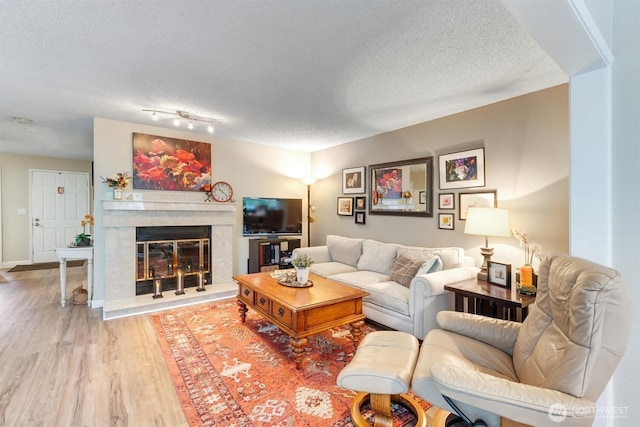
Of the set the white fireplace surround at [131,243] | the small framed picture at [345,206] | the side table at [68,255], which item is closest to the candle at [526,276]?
the small framed picture at [345,206]

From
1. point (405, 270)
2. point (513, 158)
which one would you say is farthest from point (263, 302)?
point (513, 158)

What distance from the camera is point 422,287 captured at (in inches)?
105

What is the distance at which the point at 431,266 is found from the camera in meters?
2.98

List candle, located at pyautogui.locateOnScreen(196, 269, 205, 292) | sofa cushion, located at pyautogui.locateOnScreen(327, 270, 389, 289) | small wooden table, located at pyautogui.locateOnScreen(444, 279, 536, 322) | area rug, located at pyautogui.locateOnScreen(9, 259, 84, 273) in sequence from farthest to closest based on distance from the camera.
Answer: area rug, located at pyautogui.locateOnScreen(9, 259, 84, 273) < candle, located at pyautogui.locateOnScreen(196, 269, 205, 292) < sofa cushion, located at pyautogui.locateOnScreen(327, 270, 389, 289) < small wooden table, located at pyautogui.locateOnScreen(444, 279, 536, 322)

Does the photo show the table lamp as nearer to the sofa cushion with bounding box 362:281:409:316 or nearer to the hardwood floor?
the sofa cushion with bounding box 362:281:409:316

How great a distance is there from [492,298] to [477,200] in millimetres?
1312

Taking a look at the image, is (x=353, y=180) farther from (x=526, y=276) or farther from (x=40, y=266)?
(x=40, y=266)

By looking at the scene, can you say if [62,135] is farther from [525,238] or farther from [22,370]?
[525,238]

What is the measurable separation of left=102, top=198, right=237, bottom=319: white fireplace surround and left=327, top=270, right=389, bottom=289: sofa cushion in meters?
1.79

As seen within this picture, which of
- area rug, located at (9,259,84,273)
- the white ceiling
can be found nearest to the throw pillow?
the white ceiling

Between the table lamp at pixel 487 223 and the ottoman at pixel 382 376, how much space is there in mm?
1365

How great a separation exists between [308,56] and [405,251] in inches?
97.4

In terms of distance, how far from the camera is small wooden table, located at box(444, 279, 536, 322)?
223 centimetres

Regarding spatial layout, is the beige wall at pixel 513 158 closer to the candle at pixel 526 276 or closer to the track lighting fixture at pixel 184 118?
the candle at pixel 526 276
